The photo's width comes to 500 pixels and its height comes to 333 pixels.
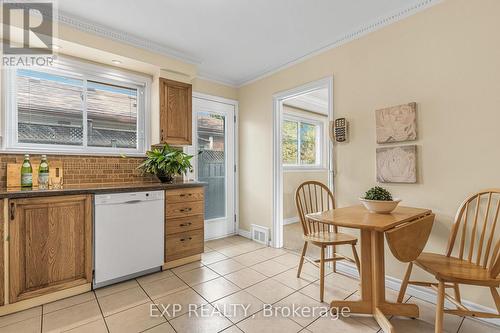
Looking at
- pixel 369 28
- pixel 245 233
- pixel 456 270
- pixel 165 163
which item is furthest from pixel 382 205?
pixel 245 233

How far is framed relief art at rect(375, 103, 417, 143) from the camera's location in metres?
2.09

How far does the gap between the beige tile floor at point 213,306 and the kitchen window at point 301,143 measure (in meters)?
2.57

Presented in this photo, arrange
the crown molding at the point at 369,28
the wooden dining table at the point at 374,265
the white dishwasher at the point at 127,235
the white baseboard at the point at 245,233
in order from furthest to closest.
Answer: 1. the white baseboard at the point at 245,233
2. the white dishwasher at the point at 127,235
3. the crown molding at the point at 369,28
4. the wooden dining table at the point at 374,265

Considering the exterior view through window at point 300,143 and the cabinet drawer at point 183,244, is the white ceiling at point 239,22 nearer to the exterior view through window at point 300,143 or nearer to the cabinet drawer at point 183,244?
the exterior view through window at point 300,143

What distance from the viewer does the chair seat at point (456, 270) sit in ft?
4.62

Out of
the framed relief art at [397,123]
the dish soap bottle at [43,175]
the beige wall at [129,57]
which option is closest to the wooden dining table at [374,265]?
the framed relief art at [397,123]

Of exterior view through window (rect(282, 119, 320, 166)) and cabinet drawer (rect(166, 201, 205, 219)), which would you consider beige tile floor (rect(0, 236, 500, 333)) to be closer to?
cabinet drawer (rect(166, 201, 205, 219))

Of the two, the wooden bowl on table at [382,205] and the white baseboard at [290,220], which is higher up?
the wooden bowl on table at [382,205]

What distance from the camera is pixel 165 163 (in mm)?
2781

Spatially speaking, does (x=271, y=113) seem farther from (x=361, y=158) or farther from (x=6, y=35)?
(x=6, y=35)

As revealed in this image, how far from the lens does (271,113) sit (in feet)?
11.4

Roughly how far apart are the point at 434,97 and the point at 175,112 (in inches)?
107

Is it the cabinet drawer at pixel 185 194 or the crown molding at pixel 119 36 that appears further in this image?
the cabinet drawer at pixel 185 194

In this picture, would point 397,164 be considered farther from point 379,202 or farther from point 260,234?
point 260,234
